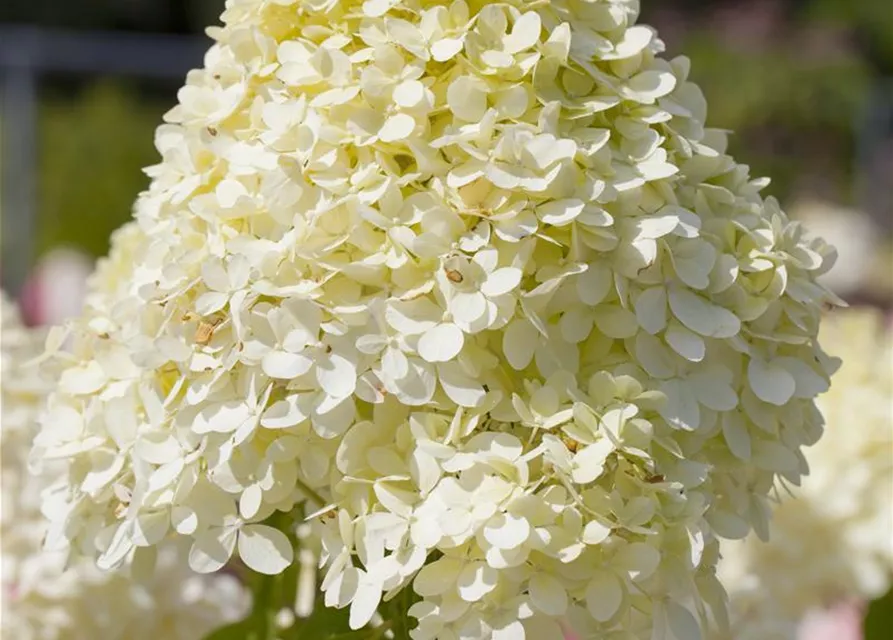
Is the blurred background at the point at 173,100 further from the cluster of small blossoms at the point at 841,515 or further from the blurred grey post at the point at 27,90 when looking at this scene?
the cluster of small blossoms at the point at 841,515

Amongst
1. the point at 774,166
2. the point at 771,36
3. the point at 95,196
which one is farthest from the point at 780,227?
the point at 771,36

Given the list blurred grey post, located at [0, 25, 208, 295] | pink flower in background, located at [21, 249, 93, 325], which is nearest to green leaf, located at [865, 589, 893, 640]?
pink flower in background, located at [21, 249, 93, 325]

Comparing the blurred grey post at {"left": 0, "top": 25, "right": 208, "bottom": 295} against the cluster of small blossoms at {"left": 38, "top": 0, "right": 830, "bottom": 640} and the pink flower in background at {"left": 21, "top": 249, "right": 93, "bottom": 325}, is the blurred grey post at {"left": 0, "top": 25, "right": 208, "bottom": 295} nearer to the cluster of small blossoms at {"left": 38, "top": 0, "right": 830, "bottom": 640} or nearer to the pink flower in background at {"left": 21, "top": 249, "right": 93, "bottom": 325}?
the pink flower in background at {"left": 21, "top": 249, "right": 93, "bottom": 325}

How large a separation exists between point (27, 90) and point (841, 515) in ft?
16.4

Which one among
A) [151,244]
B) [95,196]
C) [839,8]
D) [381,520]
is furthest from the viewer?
[839,8]

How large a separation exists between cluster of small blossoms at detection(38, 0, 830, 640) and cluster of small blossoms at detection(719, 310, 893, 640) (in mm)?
670

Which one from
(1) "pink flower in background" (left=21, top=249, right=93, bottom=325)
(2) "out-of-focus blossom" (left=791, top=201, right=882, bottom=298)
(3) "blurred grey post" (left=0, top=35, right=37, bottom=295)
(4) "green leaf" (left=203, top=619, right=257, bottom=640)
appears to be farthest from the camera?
(2) "out-of-focus blossom" (left=791, top=201, right=882, bottom=298)

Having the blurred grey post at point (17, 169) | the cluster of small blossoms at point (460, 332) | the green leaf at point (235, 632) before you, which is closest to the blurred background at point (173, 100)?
the blurred grey post at point (17, 169)

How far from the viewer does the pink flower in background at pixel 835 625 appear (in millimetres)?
1199

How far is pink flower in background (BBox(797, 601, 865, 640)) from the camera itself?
3.93 ft

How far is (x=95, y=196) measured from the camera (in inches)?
234

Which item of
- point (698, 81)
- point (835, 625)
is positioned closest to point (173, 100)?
point (698, 81)

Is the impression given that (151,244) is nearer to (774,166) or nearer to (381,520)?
(381,520)

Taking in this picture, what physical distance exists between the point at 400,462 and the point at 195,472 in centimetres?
11
